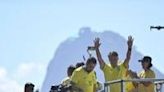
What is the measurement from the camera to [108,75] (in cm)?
1588

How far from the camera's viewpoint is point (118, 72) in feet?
52.0

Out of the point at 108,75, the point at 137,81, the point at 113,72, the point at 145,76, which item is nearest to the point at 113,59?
the point at 113,72

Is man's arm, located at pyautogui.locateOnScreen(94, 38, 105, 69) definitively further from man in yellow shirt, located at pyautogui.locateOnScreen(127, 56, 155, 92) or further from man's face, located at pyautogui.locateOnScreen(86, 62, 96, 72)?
man in yellow shirt, located at pyautogui.locateOnScreen(127, 56, 155, 92)

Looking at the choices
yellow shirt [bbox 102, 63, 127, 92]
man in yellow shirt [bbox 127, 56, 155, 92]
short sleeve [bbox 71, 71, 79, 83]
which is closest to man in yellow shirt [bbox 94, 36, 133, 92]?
yellow shirt [bbox 102, 63, 127, 92]

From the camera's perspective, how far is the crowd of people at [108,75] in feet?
50.0

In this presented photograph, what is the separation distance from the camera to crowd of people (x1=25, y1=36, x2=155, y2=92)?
50.0 feet

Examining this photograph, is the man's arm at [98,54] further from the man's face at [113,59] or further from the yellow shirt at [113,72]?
the man's face at [113,59]

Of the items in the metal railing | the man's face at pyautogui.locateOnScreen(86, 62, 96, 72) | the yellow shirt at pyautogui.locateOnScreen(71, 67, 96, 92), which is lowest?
the metal railing

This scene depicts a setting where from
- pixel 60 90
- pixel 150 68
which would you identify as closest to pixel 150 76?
pixel 150 68

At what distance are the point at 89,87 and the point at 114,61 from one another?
0.98 meters

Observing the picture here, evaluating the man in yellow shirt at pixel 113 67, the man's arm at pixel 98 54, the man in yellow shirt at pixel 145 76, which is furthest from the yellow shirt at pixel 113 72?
the man in yellow shirt at pixel 145 76

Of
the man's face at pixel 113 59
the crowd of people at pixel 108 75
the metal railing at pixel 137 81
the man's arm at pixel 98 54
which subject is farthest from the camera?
the man's arm at pixel 98 54

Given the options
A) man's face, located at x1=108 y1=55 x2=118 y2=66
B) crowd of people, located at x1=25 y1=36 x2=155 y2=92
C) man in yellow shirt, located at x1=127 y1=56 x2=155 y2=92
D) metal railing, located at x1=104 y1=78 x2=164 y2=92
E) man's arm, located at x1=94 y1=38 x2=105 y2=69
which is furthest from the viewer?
man's arm, located at x1=94 y1=38 x2=105 y2=69

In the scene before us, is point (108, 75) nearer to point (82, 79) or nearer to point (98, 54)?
point (98, 54)
